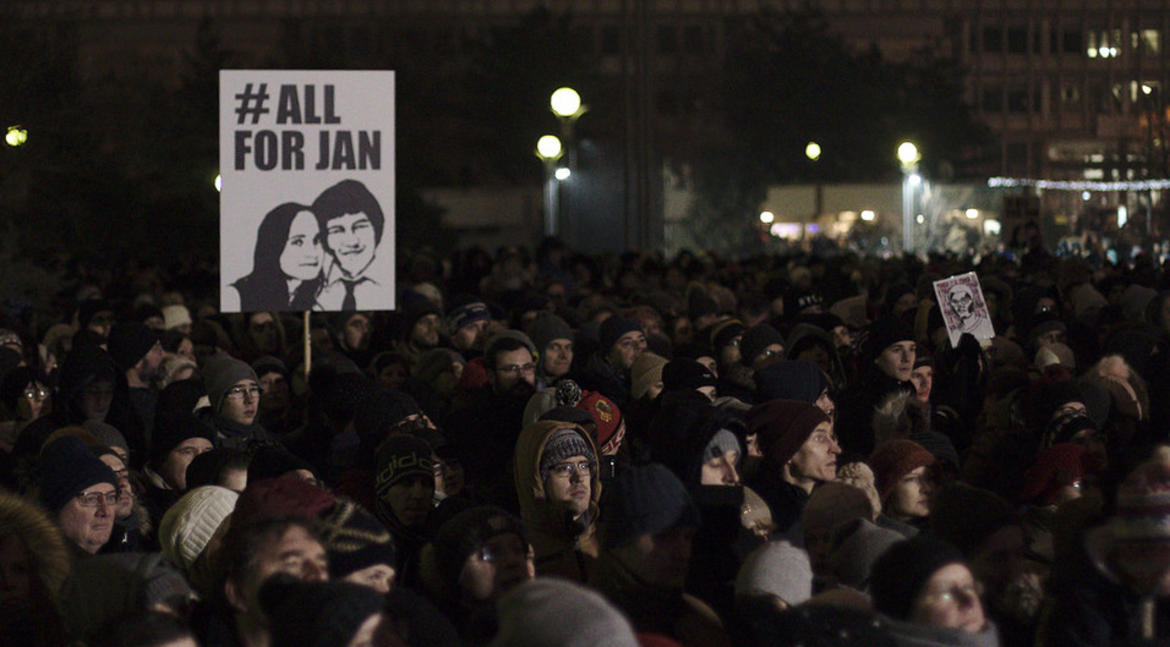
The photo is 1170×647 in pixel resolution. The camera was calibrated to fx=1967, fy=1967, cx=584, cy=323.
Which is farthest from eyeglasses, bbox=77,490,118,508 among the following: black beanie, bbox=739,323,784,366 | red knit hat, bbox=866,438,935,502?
black beanie, bbox=739,323,784,366

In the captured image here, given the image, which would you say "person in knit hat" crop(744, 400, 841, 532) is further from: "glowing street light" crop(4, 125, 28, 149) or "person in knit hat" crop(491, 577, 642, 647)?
"glowing street light" crop(4, 125, 28, 149)

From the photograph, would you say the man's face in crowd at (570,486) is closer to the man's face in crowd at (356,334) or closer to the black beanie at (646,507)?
the black beanie at (646,507)

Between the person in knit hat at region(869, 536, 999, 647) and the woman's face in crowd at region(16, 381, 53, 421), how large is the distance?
6388 mm

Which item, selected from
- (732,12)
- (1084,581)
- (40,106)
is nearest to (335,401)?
(1084,581)

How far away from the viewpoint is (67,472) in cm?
657

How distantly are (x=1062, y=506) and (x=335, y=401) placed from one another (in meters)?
4.08

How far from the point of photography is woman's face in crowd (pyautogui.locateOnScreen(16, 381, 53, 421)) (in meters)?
9.95

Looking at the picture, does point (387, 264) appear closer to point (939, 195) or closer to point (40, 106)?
point (40, 106)

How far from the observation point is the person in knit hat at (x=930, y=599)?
14.4 feet

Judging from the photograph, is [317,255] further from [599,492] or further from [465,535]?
[465,535]

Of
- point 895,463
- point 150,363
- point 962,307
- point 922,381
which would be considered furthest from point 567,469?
point 962,307

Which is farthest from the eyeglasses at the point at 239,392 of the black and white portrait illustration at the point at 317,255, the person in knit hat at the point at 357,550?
the person in knit hat at the point at 357,550

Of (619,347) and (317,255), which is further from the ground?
(317,255)

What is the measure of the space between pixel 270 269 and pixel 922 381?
3346 mm
